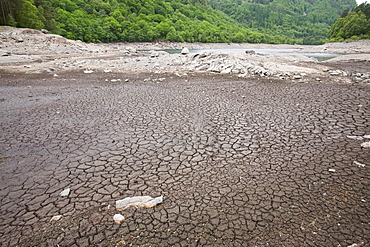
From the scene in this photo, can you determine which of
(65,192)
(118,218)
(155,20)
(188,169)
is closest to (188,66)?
(188,169)

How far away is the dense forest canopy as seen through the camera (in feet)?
143

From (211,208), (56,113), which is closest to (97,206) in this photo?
(211,208)

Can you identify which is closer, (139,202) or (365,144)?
(139,202)

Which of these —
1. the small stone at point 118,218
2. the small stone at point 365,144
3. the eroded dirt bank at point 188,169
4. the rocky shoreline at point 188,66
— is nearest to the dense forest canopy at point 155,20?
the rocky shoreline at point 188,66

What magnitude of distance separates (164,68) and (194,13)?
409ft

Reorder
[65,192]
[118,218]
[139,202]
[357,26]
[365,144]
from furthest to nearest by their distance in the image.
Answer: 1. [357,26]
2. [365,144]
3. [65,192]
4. [139,202]
5. [118,218]

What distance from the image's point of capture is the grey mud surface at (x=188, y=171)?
8.05 feet

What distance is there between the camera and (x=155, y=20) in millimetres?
90875

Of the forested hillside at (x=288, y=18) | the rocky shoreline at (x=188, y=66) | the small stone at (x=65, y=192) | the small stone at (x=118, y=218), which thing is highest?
the forested hillside at (x=288, y=18)

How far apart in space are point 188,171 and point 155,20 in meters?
99.9

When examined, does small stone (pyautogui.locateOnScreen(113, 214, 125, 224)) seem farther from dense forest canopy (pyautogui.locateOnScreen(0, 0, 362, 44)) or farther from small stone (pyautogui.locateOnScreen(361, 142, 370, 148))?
dense forest canopy (pyautogui.locateOnScreen(0, 0, 362, 44))

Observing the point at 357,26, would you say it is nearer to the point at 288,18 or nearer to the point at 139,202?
the point at 139,202

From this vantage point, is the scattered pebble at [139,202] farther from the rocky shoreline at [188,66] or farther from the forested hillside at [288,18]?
the forested hillside at [288,18]

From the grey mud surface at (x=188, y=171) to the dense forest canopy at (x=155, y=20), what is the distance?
128 ft
